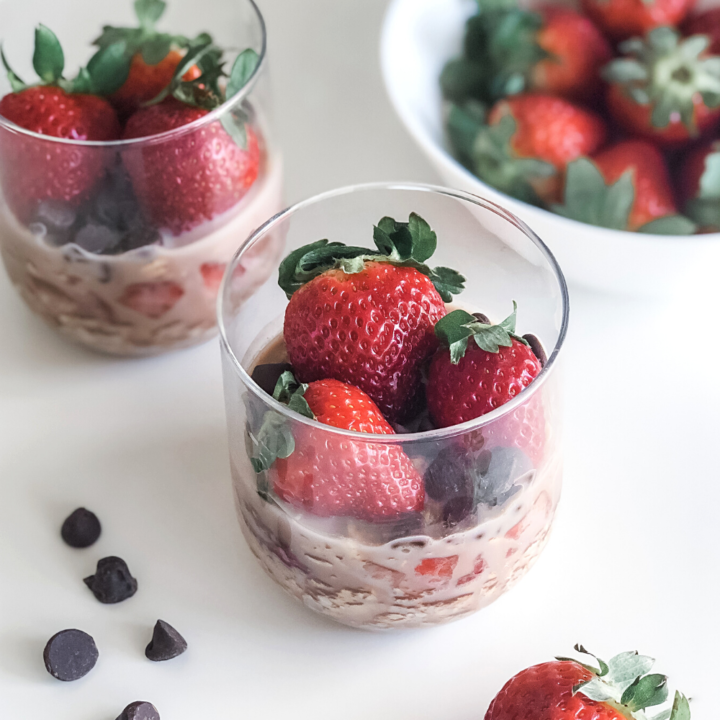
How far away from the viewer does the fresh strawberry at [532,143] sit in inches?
45.3

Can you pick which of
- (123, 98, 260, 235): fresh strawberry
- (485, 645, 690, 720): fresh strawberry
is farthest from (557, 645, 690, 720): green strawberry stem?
(123, 98, 260, 235): fresh strawberry

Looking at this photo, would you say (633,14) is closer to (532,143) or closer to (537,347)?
(532,143)

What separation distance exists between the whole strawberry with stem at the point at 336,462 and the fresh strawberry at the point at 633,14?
763 millimetres

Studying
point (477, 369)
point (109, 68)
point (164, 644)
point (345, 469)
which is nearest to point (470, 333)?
point (477, 369)

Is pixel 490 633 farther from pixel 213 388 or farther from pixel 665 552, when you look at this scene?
pixel 213 388

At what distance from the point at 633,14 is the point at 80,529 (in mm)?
919

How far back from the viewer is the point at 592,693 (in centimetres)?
70

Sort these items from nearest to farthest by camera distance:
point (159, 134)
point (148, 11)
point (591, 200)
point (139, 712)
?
point (139, 712)
point (159, 134)
point (148, 11)
point (591, 200)

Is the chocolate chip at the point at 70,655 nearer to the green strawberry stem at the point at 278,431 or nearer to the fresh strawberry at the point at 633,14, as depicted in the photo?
the green strawberry stem at the point at 278,431

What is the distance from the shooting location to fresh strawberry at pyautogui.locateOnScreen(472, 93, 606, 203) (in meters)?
1.15

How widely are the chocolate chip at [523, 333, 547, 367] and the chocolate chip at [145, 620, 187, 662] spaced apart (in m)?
0.39

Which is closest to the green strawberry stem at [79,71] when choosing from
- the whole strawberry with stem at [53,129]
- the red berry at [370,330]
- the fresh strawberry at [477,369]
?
the whole strawberry with stem at [53,129]

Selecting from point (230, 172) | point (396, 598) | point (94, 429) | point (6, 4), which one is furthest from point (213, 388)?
point (6, 4)

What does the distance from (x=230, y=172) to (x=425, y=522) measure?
427 mm
